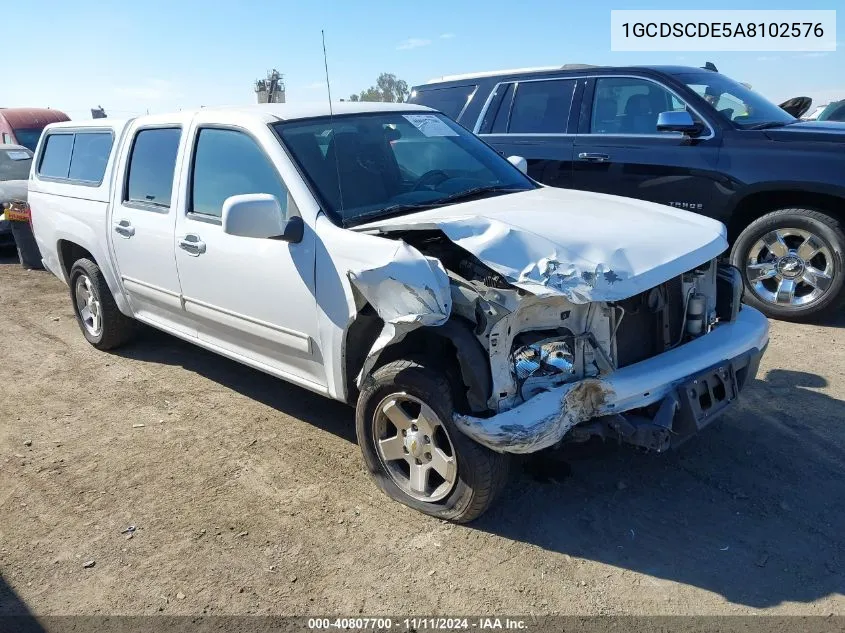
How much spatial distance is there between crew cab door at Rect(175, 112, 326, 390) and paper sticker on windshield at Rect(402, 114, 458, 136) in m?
1.03

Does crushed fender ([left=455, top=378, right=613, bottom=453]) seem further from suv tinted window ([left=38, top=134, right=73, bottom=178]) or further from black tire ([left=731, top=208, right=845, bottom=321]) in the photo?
suv tinted window ([left=38, top=134, right=73, bottom=178])

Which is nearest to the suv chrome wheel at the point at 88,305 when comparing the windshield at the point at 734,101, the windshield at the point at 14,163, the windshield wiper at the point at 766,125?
the windshield at the point at 734,101

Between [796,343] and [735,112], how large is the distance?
2.12m

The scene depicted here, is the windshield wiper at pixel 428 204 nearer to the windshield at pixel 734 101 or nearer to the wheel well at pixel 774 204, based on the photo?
the wheel well at pixel 774 204

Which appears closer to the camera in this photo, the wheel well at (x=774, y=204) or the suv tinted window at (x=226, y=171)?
the suv tinted window at (x=226, y=171)

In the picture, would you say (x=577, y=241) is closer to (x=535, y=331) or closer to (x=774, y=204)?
(x=535, y=331)

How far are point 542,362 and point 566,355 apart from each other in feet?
0.34

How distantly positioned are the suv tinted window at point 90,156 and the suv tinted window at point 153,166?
50 cm

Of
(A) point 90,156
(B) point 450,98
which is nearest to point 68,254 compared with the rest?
(A) point 90,156

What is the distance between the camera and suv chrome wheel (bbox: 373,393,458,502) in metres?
3.14

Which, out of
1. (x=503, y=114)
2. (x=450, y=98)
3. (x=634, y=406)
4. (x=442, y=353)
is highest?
(x=450, y=98)

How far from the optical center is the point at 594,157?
643 centimetres

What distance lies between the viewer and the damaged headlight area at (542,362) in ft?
9.73

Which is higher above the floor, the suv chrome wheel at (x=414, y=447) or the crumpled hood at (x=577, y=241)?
the crumpled hood at (x=577, y=241)
